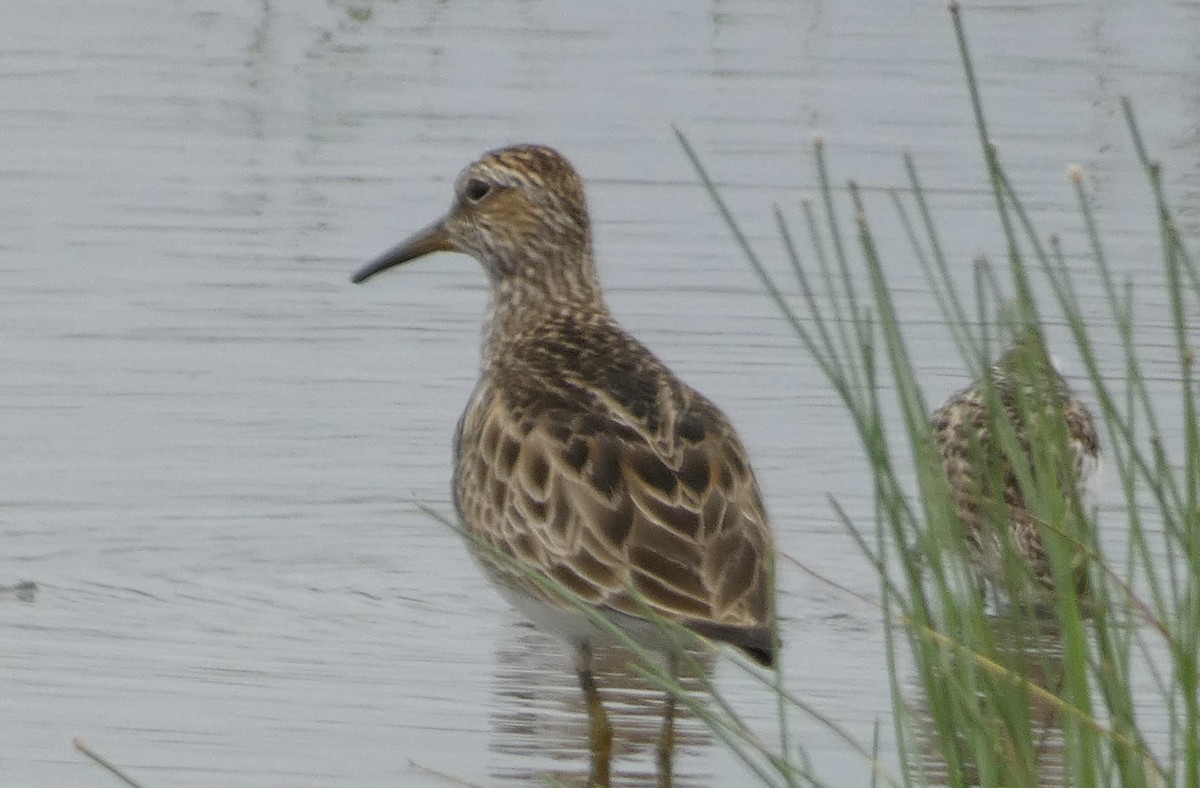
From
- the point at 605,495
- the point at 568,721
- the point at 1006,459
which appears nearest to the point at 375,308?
the point at 1006,459

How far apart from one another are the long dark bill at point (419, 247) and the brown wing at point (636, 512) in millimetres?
1526

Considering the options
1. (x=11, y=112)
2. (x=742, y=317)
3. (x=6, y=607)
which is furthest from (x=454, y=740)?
(x=11, y=112)

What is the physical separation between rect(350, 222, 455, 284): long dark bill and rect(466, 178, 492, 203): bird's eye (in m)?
0.20

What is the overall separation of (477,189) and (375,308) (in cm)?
385

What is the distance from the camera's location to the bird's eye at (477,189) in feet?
28.0

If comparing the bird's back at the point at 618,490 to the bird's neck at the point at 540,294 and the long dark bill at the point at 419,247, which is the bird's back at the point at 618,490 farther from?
the long dark bill at the point at 419,247

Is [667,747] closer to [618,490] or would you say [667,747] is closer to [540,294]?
[618,490]

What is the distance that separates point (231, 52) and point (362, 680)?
995 centimetres

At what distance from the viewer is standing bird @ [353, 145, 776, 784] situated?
21.4 ft

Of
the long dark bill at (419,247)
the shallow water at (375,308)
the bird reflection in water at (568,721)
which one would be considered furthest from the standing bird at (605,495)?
the long dark bill at (419,247)

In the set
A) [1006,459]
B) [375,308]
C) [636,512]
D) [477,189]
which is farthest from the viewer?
[375,308]

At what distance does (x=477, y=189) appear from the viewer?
8.58 m

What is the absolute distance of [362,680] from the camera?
8117mm

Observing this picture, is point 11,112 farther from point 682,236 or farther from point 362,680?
point 362,680
